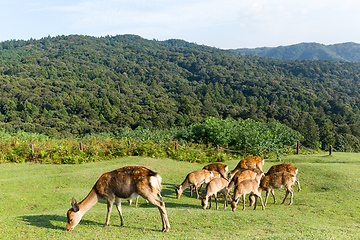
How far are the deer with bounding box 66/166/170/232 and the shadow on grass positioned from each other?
510mm

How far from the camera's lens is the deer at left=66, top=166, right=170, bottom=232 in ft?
21.0

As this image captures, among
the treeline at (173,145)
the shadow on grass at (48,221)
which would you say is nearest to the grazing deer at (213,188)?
the shadow on grass at (48,221)

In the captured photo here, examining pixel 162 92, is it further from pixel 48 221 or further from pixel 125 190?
pixel 125 190

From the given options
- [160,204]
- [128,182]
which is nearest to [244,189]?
[160,204]

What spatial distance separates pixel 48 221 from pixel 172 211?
3.64 m

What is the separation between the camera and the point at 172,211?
27.2 ft

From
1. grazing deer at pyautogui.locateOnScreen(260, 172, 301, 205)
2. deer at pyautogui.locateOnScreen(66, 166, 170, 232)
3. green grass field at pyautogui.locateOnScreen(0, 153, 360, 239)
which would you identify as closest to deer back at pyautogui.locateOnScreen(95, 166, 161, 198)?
deer at pyautogui.locateOnScreen(66, 166, 170, 232)

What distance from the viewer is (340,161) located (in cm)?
1630

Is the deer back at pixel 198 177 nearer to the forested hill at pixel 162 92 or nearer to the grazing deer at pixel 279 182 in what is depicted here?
the grazing deer at pixel 279 182

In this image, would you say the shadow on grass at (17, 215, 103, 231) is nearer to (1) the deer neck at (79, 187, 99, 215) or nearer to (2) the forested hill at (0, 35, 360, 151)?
(1) the deer neck at (79, 187, 99, 215)

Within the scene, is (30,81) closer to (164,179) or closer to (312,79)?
(164,179)

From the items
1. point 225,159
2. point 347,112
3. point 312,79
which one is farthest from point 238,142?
point 312,79

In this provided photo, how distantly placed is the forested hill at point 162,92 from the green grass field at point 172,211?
14568mm

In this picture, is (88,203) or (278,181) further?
(278,181)
